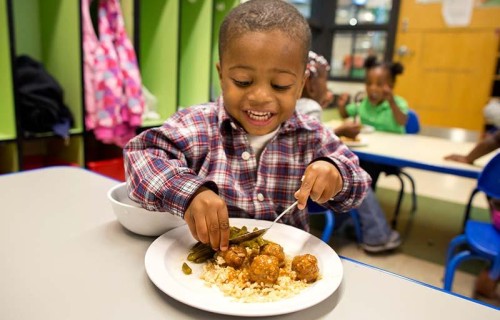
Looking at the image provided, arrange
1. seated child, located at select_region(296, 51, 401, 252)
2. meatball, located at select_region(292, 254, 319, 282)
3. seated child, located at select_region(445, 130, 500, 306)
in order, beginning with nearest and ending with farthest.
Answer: meatball, located at select_region(292, 254, 319, 282) → seated child, located at select_region(445, 130, 500, 306) → seated child, located at select_region(296, 51, 401, 252)

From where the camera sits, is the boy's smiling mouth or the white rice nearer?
the white rice

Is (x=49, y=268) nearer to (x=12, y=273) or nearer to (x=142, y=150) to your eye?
(x=12, y=273)

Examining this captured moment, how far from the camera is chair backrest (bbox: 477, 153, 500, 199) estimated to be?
1481mm

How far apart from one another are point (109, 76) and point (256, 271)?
1808 mm

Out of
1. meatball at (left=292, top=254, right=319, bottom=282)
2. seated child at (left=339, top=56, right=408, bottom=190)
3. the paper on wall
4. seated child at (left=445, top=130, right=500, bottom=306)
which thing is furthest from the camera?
the paper on wall

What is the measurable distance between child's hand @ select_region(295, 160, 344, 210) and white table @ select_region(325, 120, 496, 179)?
1171mm

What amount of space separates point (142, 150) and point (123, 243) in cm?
20

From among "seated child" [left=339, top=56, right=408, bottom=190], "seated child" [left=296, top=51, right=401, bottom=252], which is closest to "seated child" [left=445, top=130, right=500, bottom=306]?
"seated child" [left=296, top=51, right=401, bottom=252]

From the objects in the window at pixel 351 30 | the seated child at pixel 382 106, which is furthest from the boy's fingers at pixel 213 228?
the window at pixel 351 30

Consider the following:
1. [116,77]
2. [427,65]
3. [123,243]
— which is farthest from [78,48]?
[427,65]

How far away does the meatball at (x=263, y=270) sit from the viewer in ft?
2.02

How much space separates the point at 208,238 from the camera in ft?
2.18

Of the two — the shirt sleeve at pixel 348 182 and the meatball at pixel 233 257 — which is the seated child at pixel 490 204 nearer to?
the shirt sleeve at pixel 348 182

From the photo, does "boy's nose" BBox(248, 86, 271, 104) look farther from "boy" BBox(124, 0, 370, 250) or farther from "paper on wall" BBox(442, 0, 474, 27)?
"paper on wall" BBox(442, 0, 474, 27)
